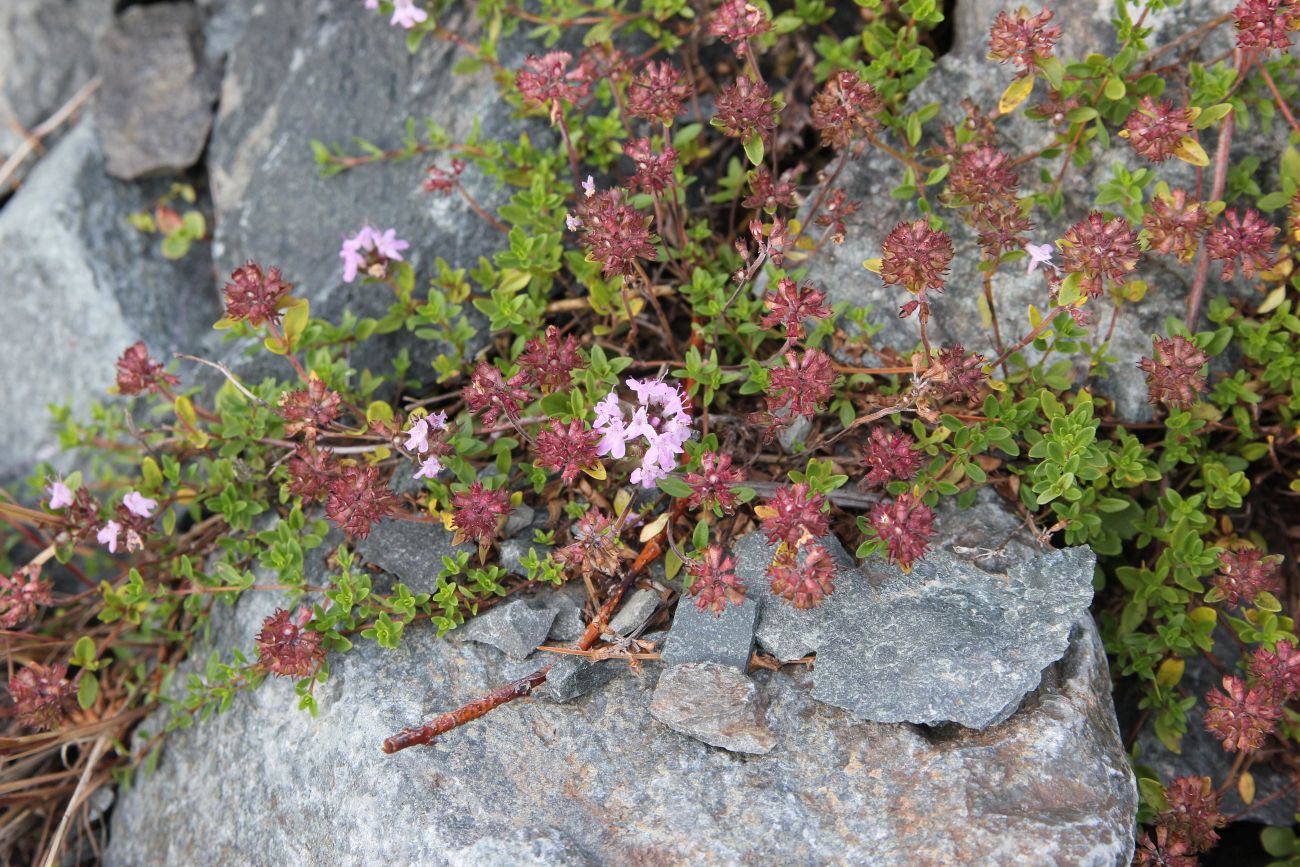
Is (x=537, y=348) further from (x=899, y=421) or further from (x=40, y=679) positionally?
(x=40, y=679)

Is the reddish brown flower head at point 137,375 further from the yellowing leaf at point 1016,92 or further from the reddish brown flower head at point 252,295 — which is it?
the yellowing leaf at point 1016,92

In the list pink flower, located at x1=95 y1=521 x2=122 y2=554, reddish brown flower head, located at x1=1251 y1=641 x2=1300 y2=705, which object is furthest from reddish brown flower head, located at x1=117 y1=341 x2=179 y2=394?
reddish brown flower head, located at x1=1251 y1=641 x2=1300 y2=705

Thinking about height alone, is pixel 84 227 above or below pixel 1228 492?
above

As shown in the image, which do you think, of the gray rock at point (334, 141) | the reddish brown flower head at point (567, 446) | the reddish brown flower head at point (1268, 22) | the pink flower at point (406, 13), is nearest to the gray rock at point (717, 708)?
the reddish brown flower head at point (567, 446)

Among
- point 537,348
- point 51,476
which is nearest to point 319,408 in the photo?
point 537,348

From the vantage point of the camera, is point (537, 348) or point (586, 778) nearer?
point (586, 778)

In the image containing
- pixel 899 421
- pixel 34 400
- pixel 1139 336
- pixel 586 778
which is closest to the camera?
pixel 586 778

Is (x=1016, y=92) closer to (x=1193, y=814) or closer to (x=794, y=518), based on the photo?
(x=794, y=518)
